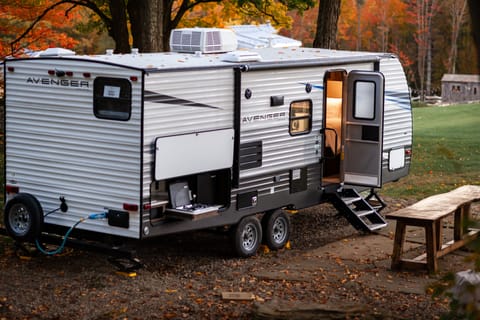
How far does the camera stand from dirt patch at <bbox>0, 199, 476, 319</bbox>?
9.38m

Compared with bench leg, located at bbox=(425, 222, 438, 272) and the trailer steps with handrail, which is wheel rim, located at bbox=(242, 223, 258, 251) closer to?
the trailer steps with handrail

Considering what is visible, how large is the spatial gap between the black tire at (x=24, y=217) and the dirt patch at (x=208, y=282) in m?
0.42

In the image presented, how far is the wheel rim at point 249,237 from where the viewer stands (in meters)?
12.0

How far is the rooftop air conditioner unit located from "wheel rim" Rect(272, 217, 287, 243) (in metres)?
2.64

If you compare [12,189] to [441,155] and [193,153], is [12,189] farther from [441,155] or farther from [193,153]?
[441,155]

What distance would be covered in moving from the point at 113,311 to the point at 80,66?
10.0 ft

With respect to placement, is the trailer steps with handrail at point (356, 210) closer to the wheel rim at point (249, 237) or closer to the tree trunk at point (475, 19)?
the wheel rim at point (249, 237)

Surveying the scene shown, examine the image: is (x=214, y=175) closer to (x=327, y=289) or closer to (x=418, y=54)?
(x=327, y=289)

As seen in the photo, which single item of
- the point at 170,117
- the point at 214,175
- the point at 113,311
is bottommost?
the point at 113,311

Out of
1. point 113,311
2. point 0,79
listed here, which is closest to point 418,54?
point 0,79

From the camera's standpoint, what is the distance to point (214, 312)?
9336 millimetres

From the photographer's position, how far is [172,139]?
1059 cm

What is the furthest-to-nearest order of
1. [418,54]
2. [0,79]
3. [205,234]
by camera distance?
[418,54] → [0,79] → [205,234]

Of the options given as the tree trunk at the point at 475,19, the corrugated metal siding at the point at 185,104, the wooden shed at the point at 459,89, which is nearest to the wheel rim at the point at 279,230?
the corrugated metal siding at the point at 185,104
